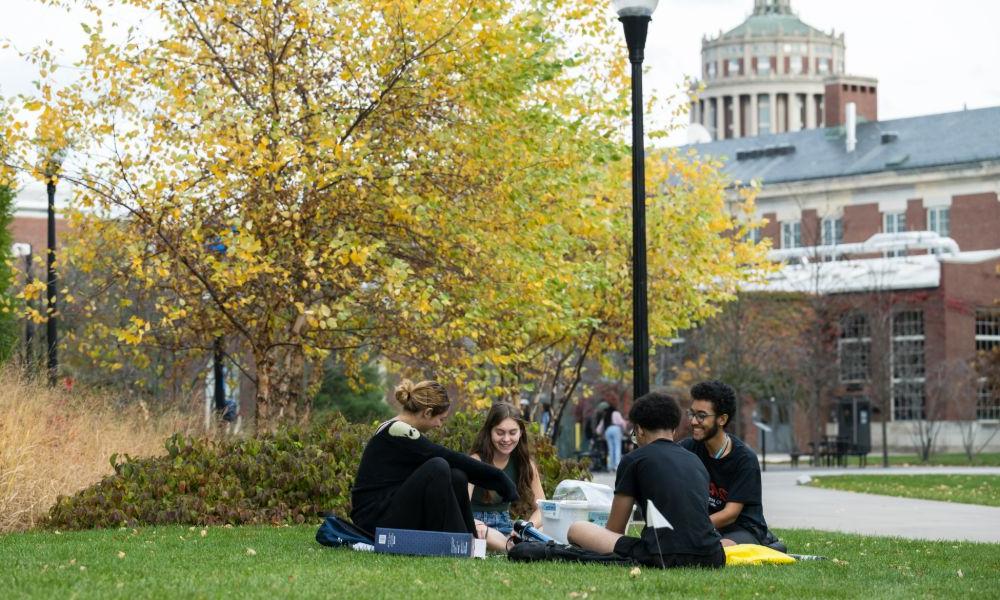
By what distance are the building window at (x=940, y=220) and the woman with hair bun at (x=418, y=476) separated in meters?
57.7

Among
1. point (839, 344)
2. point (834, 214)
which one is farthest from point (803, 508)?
point (834, 214)

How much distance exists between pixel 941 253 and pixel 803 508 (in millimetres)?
37298

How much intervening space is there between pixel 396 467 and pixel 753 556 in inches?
95.0

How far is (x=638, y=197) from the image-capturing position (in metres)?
13.1

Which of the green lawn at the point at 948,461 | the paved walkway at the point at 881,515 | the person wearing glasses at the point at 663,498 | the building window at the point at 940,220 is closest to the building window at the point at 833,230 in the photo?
the building window at the point at 940,220

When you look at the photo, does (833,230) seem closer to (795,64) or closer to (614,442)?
(614,442)

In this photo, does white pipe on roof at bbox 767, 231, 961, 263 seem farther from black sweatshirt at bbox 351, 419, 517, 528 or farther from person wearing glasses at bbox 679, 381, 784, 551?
black sweatshirt at bbox 351, 419, 517, 528

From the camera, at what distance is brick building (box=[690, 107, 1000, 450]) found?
48.2 metres

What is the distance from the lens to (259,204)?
1500 centimetres

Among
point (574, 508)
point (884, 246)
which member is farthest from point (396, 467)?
point (884, 246)

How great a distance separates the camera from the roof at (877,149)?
6481cm

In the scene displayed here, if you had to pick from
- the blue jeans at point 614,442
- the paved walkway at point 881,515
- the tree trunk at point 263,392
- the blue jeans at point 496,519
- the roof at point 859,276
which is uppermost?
the roof at point 859,276

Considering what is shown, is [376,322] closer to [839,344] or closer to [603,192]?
[603,192]

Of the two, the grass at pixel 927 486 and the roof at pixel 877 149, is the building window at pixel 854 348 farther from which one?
the grass at pixel 927 486
